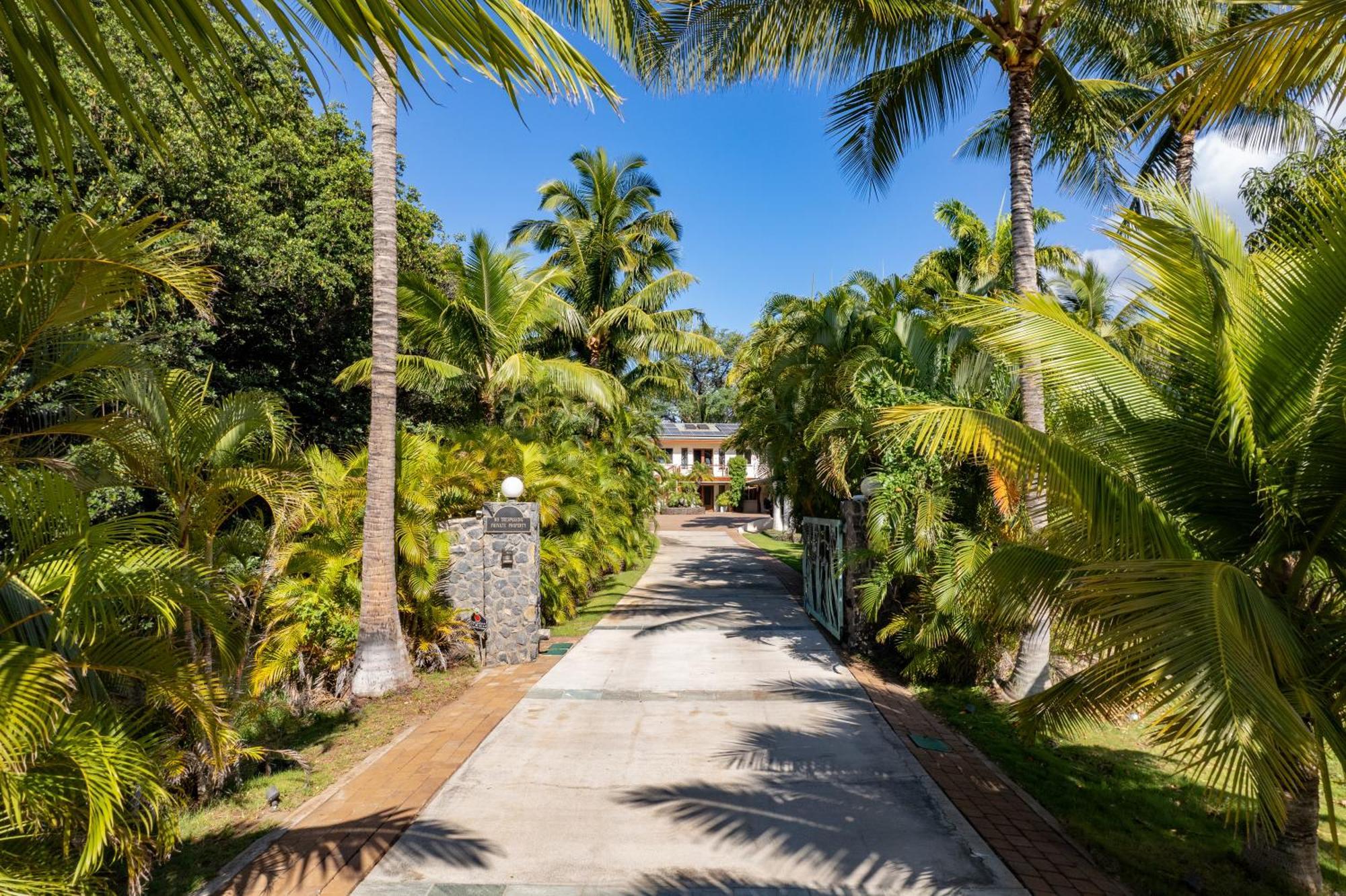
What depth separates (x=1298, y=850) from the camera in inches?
161

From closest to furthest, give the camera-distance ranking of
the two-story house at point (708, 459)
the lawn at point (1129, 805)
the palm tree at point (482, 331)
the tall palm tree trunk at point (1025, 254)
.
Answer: the lawn at point (1129, 805) < the tall palm tree trunk at point (1025, 254) < the palm tree at point (482, 331) < the two-story house at point (708, 459)

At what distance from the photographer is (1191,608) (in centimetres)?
302

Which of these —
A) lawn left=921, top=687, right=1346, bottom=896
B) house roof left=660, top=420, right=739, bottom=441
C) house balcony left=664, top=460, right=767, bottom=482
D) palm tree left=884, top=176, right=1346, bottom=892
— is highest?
house roof left=660, top=420, right=739, bottom=441

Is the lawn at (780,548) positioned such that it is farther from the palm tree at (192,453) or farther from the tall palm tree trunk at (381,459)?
the palm tree at (192,453)

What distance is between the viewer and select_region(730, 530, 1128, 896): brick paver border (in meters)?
4.24

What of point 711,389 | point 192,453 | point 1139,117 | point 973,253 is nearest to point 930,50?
point 1139,117

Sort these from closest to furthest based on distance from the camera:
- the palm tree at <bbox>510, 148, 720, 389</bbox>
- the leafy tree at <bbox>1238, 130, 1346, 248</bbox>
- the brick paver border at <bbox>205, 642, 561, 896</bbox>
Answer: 1. the leafy tree at <bbox>1238, 130, 1346, 248</bbox>
2. the brick paver border at <bbox>205, 642, 561, 896</bbox>
3. the palm tree at <bbox>510, 148, 720, 389</bbox>

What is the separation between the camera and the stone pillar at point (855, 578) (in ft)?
31.0

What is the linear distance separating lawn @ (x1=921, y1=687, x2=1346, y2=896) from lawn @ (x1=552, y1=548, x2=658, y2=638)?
6139 millimetres

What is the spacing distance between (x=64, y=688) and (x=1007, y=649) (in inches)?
327

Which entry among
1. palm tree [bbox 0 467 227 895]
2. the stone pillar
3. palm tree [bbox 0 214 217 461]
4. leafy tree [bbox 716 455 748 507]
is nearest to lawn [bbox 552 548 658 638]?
the stone pillar

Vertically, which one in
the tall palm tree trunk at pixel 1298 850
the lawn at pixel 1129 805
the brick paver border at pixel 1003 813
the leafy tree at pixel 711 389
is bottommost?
the lawn at pixel 1129 805

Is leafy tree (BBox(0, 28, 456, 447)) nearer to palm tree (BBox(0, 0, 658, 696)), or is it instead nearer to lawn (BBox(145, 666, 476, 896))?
lawn (BBox(145, 666, 476, 896))

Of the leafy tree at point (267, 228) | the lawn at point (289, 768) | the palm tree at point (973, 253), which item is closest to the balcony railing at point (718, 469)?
the palm tree at point (973, 253)
